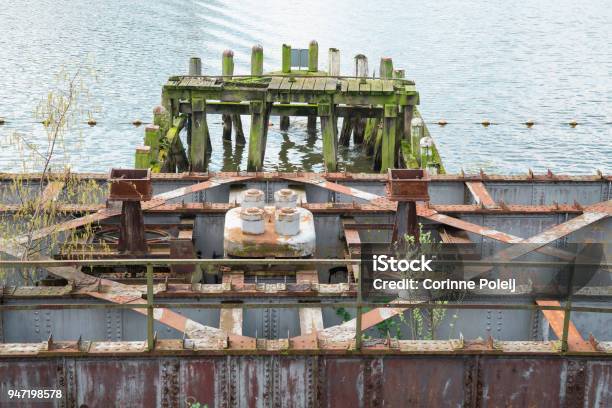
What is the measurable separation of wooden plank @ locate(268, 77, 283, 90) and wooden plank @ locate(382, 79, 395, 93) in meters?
2.88

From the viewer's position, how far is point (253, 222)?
12828 mm

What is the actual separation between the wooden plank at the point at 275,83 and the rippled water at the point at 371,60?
760 cm

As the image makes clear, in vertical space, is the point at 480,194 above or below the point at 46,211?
above

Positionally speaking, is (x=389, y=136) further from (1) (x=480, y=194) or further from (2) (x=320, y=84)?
(1) (x=480, y=194)

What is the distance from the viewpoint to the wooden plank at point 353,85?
74.2ft

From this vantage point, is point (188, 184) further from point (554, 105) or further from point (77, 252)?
point (554, 105)

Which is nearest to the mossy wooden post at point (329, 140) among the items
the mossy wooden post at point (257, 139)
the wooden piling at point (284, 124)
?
the mossy wooden post at point (257, 139)

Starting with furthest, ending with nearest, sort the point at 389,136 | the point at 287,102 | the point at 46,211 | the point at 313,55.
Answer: the point at 313,55, the point at 389,136, the point at 287,102, the point at 46,211

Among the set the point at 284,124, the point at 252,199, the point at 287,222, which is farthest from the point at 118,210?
the point at 284,124

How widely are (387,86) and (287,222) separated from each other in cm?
1147

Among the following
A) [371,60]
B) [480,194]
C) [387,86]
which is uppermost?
[371,60]

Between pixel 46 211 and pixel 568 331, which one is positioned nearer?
pixel 568 331

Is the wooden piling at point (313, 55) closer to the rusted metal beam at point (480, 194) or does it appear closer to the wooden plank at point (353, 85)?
the wooden plank at point (353, 85)

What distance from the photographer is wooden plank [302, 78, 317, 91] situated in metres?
22.4
